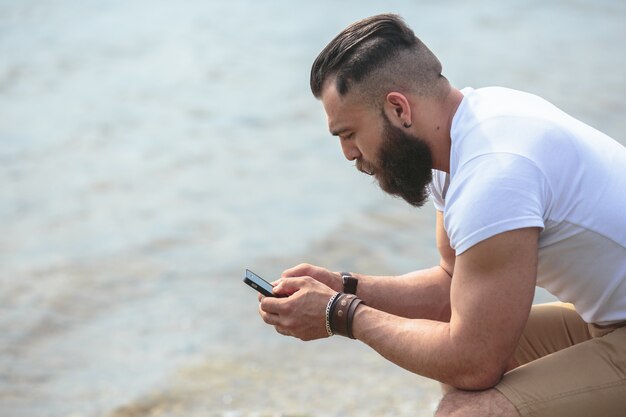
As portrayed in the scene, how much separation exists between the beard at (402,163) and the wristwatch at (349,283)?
1.51 feet

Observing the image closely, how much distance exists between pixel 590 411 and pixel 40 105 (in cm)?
777

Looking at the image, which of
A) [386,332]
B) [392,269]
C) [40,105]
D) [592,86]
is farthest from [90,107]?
[386,332]

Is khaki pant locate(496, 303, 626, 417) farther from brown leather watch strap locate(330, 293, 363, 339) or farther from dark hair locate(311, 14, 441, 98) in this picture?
dark hair locate(311, 14, 441, 98)

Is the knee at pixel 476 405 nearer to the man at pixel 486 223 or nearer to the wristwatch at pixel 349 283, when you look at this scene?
the man at pixel 486 223

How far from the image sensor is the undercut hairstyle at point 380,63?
3.17 metres

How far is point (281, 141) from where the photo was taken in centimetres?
906

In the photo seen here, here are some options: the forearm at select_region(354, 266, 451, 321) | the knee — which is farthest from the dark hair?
the knee

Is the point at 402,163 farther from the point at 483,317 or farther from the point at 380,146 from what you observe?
the point at 483,317

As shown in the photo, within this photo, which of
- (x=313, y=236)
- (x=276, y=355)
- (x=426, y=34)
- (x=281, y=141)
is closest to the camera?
(x=276, y=355)

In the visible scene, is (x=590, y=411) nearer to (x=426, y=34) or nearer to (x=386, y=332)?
(x=386, y=332)

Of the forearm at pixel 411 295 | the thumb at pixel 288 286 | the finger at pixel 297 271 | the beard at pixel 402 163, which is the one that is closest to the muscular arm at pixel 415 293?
the forearm at pixel 411 295

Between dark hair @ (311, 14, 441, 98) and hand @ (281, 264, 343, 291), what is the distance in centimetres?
70

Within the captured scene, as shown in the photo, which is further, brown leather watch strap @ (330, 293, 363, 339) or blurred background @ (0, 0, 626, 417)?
blurred background @ (0, 0, 626, 417)

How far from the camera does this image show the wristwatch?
12.1 feet
